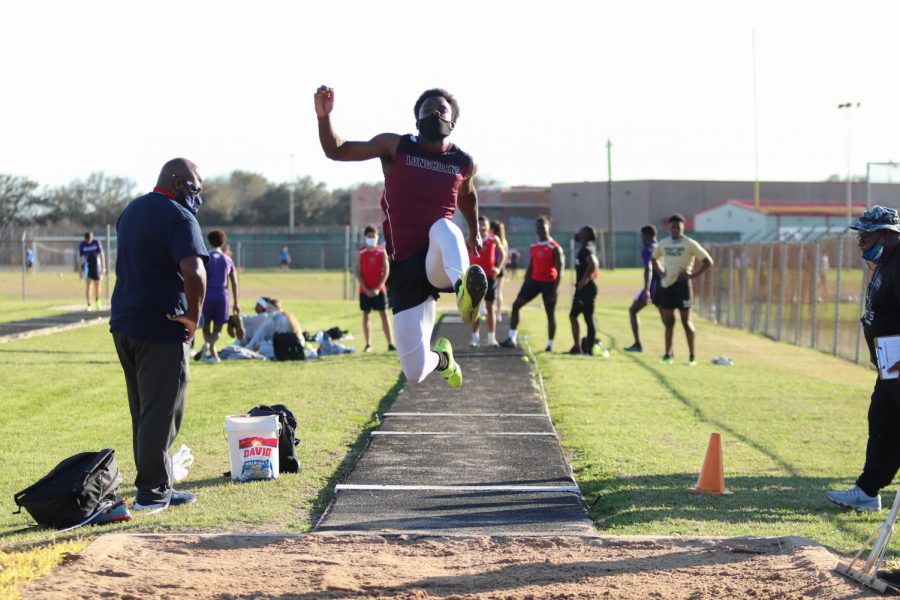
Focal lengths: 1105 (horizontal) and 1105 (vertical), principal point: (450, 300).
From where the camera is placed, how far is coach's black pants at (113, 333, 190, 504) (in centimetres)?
730

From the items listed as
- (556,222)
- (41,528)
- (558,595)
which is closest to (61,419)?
(41,528)

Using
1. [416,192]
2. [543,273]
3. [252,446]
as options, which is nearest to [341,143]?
[416,192]

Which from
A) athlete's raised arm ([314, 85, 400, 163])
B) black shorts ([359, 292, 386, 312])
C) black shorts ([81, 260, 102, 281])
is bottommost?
black shorts ([359, 292, 386, 312])

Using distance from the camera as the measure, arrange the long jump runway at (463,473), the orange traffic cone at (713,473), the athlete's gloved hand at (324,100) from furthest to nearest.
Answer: the orange traffic cone at (713,473), the long jump runway at (463,473), the athlete's gloved hand at (324,100)

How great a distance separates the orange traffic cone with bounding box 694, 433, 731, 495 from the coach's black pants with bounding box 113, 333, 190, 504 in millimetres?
3846

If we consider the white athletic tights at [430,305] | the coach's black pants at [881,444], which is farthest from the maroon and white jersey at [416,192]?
the coach's black pants at [881,444]

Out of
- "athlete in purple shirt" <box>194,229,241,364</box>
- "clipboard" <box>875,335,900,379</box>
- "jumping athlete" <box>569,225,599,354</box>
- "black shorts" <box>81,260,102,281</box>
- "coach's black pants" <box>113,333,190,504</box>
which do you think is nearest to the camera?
"clipboard" <box>875,335,900,379</box>

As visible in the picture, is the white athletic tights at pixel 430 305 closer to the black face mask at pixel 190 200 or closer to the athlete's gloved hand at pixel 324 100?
the athlete's gloved hand at pixel 324 100

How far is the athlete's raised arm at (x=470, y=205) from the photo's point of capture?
751 cm

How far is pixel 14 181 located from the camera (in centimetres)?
7756

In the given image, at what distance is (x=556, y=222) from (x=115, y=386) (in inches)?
3401

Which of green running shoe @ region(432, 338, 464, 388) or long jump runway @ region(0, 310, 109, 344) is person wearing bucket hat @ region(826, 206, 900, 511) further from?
long jump runway @ region(0, 310, 109, 344)

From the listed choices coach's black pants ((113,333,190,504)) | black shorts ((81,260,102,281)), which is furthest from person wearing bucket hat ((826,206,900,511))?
black shorts ((81,260,102,281))

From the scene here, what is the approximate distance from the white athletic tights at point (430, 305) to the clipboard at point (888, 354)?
254 centimetres
